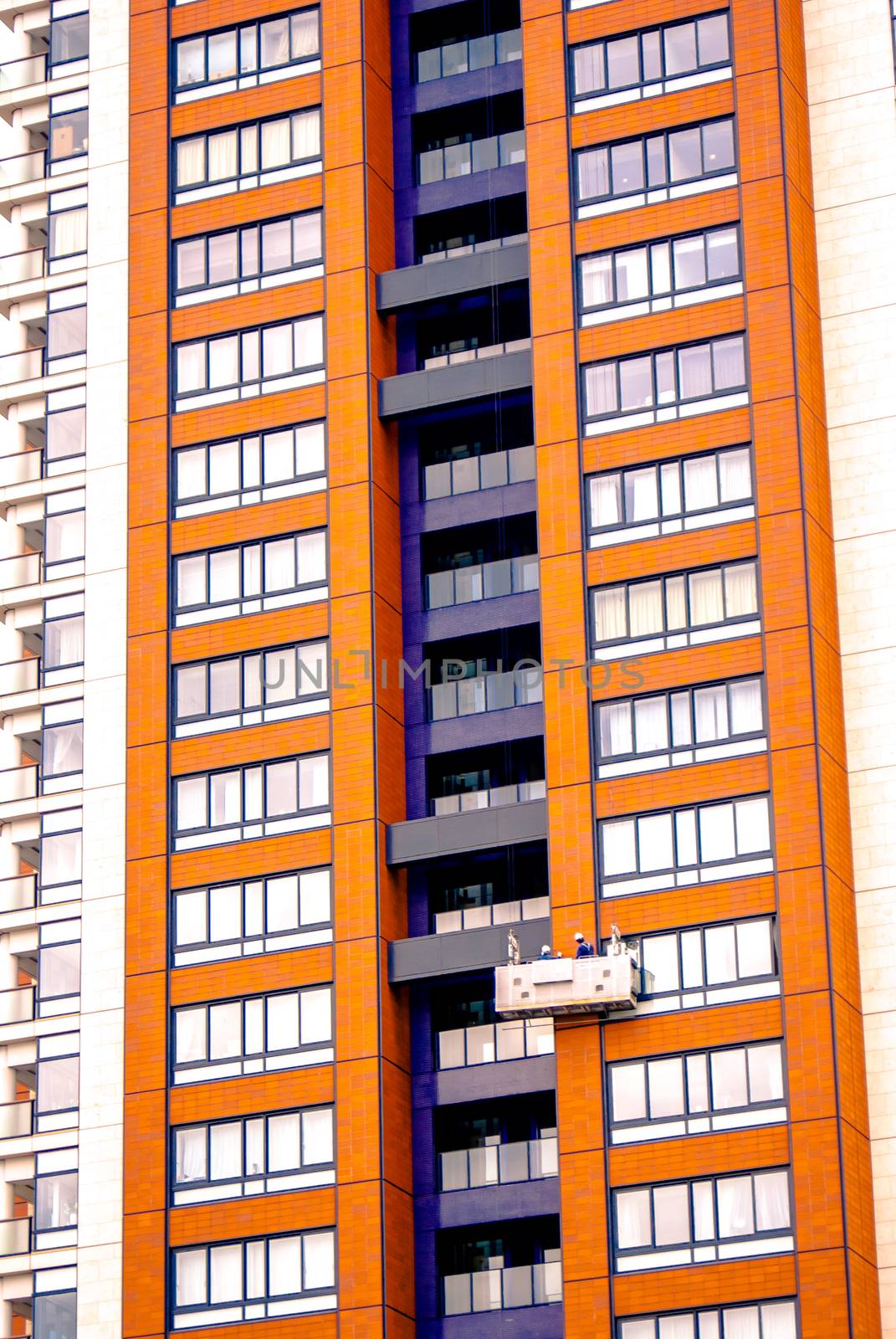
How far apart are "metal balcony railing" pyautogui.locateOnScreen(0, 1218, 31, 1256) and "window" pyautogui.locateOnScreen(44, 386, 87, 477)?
2555 cm

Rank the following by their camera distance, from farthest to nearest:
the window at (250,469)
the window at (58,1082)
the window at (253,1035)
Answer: the window at (250,469)
the window at (58,1082)
the window at (253,1035)

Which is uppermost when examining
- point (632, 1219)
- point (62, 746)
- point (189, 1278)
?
point (62, 746)

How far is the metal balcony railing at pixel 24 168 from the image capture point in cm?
9906

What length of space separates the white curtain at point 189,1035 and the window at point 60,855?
6.34 metres

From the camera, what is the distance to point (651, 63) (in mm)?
88000

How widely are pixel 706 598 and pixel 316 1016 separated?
1744 cm

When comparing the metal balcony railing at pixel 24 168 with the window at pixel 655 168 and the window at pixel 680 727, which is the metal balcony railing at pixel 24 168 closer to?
the window at pixel 655 168

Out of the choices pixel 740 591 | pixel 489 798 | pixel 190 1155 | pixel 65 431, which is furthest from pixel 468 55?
pixel 190 1155

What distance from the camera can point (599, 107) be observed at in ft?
290

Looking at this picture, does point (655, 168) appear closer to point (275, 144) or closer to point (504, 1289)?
point (275, 144)

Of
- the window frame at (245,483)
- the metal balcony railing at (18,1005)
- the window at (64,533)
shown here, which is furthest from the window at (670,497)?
the metal balcony railing at (18,1005)

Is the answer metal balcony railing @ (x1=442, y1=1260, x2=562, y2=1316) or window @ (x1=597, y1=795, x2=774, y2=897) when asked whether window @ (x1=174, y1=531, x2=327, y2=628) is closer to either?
window @ (x1=597, y1=795, x2=774, y2=897)

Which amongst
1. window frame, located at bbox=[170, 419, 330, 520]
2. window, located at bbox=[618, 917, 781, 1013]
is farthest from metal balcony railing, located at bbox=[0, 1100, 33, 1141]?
window, located at bbox=[618, 917, 781, 1013]

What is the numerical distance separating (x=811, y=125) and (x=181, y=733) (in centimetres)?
2822
